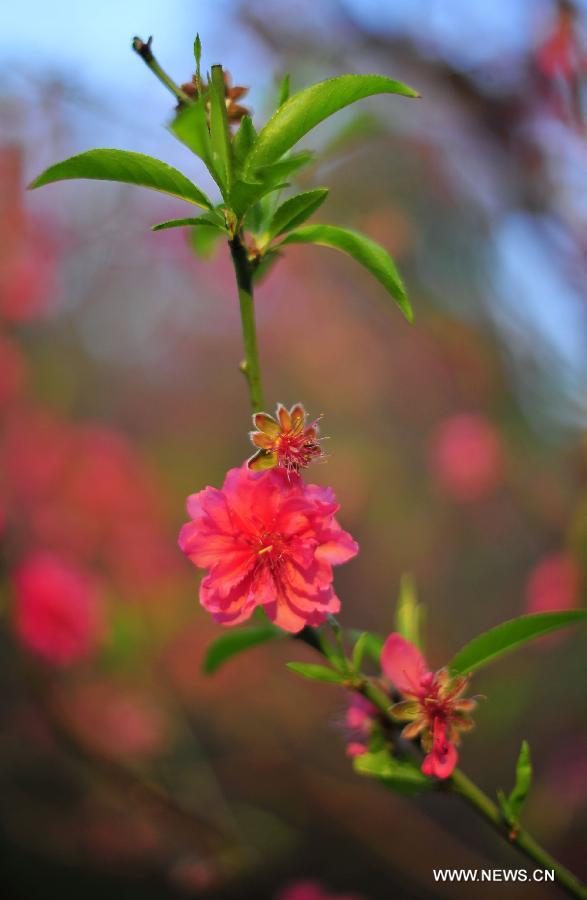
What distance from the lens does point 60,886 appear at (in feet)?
4.45

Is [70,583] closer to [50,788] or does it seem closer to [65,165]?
[50,788]

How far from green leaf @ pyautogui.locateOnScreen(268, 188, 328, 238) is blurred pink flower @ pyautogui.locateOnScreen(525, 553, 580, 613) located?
37.2 inches

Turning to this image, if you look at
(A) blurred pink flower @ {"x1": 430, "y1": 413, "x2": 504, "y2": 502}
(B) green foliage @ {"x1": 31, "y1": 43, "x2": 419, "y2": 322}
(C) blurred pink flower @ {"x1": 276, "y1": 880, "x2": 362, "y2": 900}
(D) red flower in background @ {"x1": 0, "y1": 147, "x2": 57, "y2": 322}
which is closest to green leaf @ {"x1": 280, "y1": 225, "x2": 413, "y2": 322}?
(B) green foliage @ {"x1": 31, "y1": 43, "x2": 419, "y2": 322}

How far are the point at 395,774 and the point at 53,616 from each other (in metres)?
0.92

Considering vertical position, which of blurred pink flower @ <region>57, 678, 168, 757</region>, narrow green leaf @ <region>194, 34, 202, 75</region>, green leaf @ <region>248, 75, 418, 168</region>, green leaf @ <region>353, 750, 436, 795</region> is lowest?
blurred pink flower @ <region>57, 678, 168, 757</region>

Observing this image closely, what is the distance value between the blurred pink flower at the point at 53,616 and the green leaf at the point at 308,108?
3.21ft

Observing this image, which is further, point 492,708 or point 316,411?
point 316,411

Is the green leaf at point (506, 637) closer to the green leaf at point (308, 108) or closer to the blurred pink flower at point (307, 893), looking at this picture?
the green leaf at point (308, 108)

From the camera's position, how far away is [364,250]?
34 cm

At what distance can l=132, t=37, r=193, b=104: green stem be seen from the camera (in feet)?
1.04

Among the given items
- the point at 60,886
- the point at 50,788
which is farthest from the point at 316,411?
the point at 60,886

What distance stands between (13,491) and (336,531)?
63.8 inches

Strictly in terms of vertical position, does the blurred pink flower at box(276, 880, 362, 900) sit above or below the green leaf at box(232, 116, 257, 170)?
below

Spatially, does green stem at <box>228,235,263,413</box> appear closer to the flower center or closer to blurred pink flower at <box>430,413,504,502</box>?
the flower center
